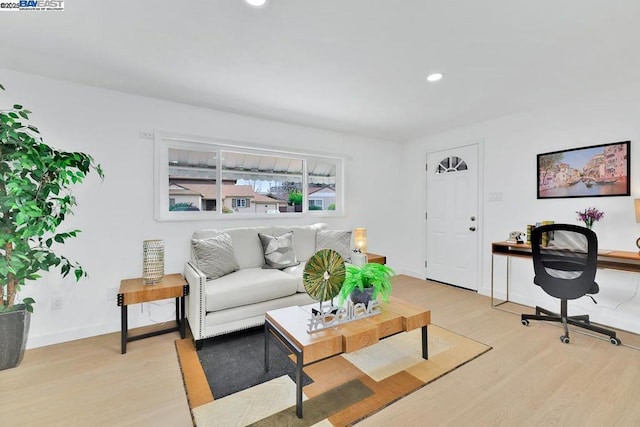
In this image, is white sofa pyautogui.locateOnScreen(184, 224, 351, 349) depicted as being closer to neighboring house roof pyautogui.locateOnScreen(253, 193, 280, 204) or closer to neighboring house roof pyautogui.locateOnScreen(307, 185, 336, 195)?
neighboring house roof pyautogui.locateOnScreen(253, 193, 280, 204)

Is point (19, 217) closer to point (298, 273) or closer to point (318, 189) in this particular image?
point (298, 273)

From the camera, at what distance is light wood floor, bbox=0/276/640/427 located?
5.36 feet

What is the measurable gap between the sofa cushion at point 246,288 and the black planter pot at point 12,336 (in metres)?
1.11

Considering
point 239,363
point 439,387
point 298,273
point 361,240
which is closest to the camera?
point 439,387

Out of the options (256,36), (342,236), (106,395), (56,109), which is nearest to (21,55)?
Answer: (56,109)

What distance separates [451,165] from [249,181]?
3011mm

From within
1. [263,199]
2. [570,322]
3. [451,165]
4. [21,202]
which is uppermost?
[451,165]

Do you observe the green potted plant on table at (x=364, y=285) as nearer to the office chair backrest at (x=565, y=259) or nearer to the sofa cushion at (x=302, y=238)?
the sofa cushion at (x=302, y=238)

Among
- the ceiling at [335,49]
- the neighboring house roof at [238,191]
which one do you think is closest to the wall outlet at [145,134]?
the ceiling at [335,49]

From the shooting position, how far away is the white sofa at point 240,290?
241 centimetres

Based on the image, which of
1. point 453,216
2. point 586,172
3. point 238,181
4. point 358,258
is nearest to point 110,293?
point 238,181

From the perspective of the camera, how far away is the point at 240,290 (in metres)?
2.53

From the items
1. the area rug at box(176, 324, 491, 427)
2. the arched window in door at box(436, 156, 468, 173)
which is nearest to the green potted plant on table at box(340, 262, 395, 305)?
the area rug at box(176, 324, 491, 427)

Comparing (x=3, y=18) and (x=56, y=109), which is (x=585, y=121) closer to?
(x=3, y=18)
